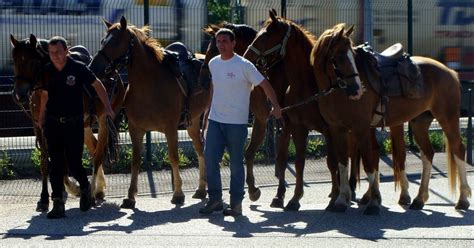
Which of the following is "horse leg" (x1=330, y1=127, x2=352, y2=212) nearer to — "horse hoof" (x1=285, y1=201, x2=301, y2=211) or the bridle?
"horse hoof" (x1=285, y1=201, x2=301, y2=211)

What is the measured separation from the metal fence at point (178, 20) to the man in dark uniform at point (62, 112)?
4390mm

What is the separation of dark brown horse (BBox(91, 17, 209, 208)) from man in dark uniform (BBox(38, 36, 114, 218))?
77cm

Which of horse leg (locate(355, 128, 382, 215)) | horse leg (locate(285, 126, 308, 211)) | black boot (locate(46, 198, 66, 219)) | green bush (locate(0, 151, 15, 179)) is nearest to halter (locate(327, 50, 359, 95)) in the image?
horse leg (locate(355, 128, 382, 215))

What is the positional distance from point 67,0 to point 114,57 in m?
6.77

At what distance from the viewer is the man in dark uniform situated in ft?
34.9

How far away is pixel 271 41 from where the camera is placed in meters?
11.2

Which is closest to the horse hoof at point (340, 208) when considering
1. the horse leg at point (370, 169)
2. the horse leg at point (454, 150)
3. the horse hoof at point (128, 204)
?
the horse leg at point (370, 169)

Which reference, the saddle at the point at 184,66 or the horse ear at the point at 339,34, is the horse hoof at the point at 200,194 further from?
the horse ear at the point at 339,34

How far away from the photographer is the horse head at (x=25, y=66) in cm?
1101

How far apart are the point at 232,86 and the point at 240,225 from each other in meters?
1.51

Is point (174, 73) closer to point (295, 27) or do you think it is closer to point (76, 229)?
point (295, 27)

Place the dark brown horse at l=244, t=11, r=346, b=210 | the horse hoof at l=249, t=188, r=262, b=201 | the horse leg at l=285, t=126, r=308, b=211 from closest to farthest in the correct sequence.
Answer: the dark brown horse at l=244, t=11, r=346, b=210, the horse leg at l=285, t=126, r=308, b=211, the horse hoof at l=249, t=188, r=262, b=201

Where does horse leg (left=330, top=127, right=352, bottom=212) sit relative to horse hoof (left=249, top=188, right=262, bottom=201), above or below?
above

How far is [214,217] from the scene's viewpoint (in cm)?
1077
